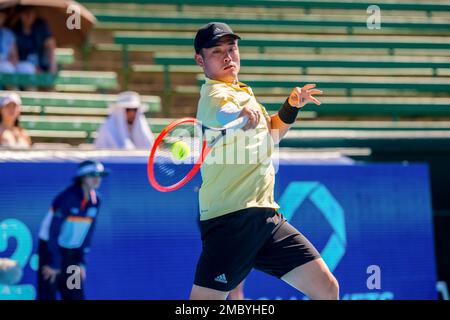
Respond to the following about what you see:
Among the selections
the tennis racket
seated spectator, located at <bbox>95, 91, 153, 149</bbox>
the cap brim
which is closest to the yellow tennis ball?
the tennis racket

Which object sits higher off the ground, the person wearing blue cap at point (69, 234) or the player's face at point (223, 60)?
the player's face at point (223, 60)

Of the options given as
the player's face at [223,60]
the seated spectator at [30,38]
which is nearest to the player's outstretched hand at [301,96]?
the player's face at [223,60]

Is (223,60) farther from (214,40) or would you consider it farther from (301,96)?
(301,96)

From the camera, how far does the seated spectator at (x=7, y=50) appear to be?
986cm

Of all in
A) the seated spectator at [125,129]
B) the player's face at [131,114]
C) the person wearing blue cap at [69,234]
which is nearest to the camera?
the person wearing blue cap at [69,234]

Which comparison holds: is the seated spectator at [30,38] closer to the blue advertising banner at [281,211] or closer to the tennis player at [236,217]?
the blue advertising banner at [281,211]

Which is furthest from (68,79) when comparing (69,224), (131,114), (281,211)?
(281,211)

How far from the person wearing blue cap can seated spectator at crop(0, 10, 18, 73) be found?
2612mm

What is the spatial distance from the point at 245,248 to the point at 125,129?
12.8ft

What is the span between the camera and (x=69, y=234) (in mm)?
7652

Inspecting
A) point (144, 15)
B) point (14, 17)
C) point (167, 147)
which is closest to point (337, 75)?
point (144, 15)

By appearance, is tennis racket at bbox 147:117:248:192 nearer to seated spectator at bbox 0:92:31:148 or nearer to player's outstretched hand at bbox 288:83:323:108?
player's outstretched hand at bbox 288:83:323:108

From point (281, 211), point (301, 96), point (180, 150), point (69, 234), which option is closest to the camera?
point (301, 96)

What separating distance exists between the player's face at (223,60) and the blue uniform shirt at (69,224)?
2.85 m
